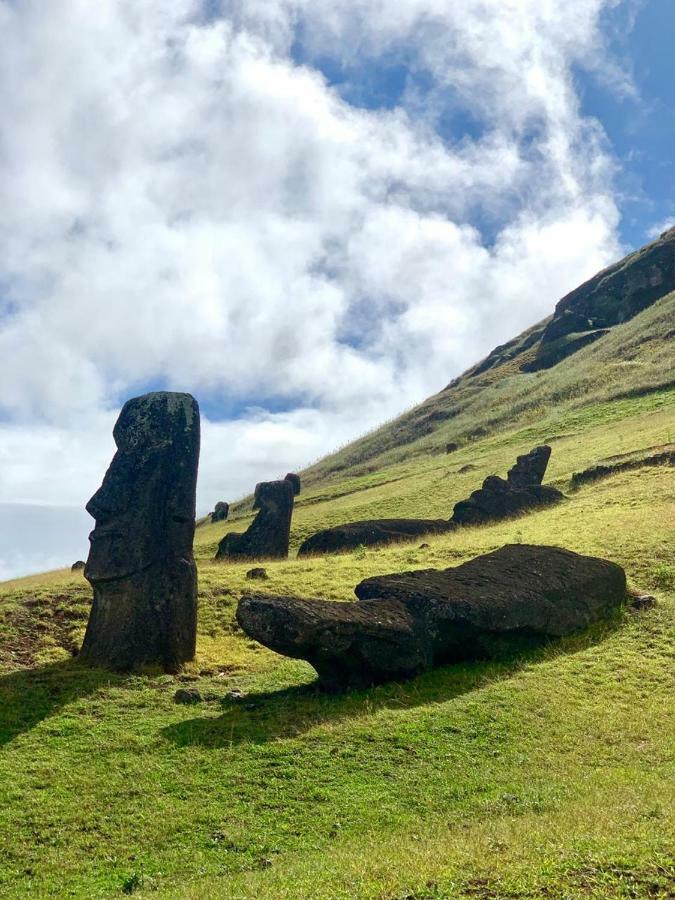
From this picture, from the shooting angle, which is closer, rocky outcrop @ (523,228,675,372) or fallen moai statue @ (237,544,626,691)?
fallen moai statue @ (237,544,626,691)

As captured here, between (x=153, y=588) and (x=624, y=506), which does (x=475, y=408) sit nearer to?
(x=624, y=506)

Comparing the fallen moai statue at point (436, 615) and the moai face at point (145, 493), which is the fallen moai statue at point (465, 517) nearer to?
the fallen moai statue at point (436, 615)

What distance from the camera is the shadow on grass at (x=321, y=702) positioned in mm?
12297

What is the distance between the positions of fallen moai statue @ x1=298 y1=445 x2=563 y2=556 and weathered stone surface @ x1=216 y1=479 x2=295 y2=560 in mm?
1204

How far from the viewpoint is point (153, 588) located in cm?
1631

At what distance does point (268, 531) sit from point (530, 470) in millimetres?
15116

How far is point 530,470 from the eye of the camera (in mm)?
40969

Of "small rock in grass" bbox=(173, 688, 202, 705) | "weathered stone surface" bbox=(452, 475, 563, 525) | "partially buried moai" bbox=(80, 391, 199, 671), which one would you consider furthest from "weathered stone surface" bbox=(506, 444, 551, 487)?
"small rock in grass" bbox=(173, 688, 202, 705)

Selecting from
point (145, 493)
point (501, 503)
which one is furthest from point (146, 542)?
point (501, 503)

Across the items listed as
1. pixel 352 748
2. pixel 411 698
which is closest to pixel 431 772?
pixel 352 748

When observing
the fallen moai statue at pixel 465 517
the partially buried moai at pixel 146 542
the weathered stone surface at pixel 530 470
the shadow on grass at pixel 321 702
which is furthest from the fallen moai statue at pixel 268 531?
the shadow on grass at pixel 321 702

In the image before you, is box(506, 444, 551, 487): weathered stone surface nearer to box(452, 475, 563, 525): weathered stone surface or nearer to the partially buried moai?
box(452, 475, 563, 525): weathered stone surface

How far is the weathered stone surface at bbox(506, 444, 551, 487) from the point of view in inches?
1594

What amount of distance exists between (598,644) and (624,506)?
1381 cm
